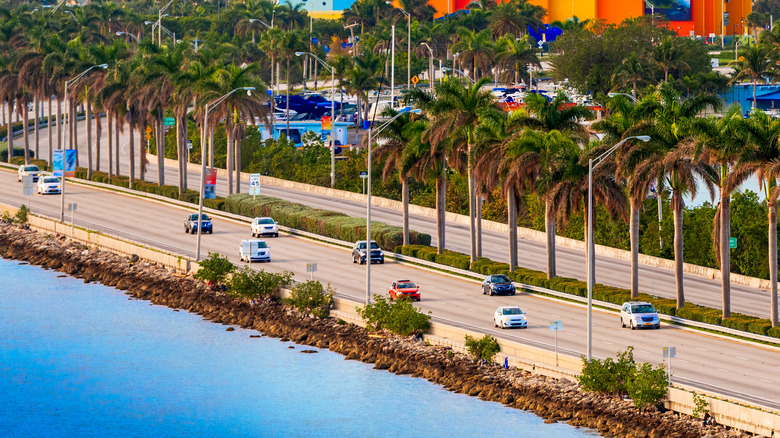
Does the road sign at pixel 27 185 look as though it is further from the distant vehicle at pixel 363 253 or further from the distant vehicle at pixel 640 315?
the distant vehicle at pixel 640 315

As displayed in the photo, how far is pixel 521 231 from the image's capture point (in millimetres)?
96000

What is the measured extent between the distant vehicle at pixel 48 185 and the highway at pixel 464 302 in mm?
1876

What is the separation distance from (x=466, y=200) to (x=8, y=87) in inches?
2264

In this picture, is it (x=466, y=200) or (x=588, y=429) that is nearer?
(x=588, y=429)

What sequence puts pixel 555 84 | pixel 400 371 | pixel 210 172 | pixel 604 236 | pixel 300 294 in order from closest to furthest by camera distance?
pixel 400 371, pixel 300 294, pixel 604 236, pixel 210 172, pixel 555 84

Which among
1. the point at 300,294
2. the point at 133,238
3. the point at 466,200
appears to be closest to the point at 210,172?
the point at 133,238

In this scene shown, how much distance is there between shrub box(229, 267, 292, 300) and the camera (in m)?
73.2

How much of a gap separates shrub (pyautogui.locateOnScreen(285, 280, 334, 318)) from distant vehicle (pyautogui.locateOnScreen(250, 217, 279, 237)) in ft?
74.3

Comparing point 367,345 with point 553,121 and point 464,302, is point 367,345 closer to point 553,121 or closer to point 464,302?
point 464,302

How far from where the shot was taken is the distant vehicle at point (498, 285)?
237ft

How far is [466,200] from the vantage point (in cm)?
10362

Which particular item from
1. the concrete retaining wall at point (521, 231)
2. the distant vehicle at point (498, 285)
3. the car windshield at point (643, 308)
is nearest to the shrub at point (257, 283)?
the distant vehicle at point (498, 285)

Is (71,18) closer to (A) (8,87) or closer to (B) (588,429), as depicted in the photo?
(A) (8,87)

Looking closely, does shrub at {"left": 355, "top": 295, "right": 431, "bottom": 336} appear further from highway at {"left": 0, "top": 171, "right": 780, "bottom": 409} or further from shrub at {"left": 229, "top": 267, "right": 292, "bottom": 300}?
shrub at {"left": 229, "top": 267, "right": 292, "bottom": 300}
